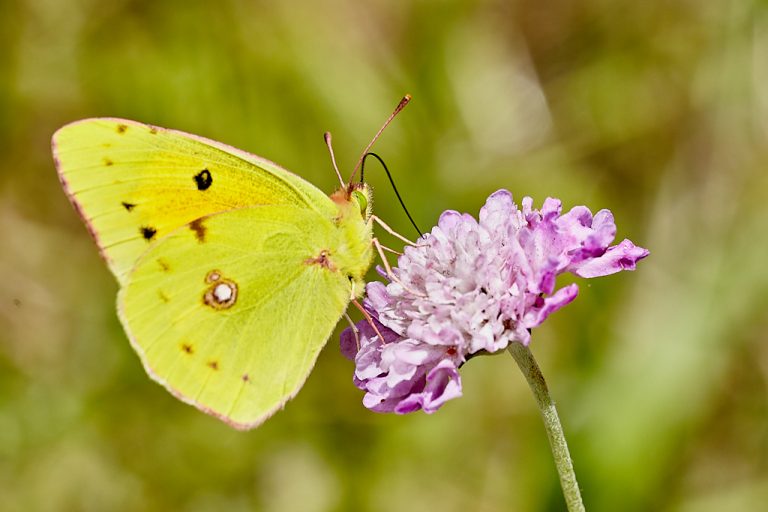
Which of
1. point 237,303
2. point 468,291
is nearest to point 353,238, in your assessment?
point 237,303

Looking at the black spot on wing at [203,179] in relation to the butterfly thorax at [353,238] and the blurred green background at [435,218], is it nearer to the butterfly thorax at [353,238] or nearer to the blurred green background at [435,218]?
the butterfly thorax at [353,238]

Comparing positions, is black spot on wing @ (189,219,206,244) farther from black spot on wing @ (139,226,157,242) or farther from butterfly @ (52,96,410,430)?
black spot on wing @ (139,226,157,242)

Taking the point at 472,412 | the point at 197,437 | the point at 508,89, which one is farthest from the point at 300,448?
the point at 508,89

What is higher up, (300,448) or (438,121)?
(438,121)

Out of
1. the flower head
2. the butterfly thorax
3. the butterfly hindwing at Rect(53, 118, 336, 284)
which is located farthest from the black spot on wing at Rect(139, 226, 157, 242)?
the flower head

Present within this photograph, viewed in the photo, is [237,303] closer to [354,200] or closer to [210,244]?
[210,244]

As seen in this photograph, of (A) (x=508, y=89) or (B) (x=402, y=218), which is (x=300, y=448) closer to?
(B) (x=402, y=218)
